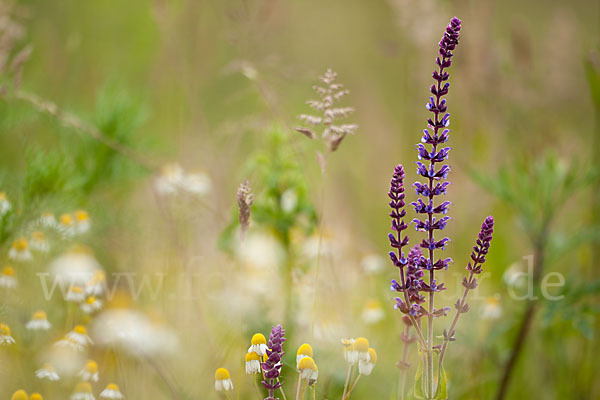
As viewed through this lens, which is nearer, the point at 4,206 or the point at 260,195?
the point at 4,206

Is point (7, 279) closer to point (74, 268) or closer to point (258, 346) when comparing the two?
point (74, 268)

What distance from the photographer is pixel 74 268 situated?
44.6 inches

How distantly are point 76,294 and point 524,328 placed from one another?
3.12ft

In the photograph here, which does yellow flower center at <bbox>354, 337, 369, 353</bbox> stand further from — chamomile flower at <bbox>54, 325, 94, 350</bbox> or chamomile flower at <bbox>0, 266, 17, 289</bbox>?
chamomile flower at <bbox>0, 266, 17, 289</bbox>

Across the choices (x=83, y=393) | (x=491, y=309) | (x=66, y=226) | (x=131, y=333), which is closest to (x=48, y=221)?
(x=66, y=226)

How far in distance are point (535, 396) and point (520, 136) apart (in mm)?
933

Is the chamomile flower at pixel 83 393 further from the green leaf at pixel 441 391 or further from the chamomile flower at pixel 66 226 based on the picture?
the green leaf at pixel 441 391

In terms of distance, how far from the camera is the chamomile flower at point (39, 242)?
1118mm

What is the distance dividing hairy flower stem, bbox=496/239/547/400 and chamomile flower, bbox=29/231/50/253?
1022 millimetres

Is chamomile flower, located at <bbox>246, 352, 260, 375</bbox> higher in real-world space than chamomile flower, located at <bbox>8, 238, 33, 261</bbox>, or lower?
lower

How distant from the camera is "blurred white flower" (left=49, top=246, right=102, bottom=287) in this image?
109 centimetres

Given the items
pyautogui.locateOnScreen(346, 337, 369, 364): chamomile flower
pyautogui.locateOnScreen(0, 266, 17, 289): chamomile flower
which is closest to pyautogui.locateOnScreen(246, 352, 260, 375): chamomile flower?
pyautogui.locateOnScreen(346, 337, 369, 364): chamomile flower

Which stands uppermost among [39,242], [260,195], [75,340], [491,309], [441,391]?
[260,195]

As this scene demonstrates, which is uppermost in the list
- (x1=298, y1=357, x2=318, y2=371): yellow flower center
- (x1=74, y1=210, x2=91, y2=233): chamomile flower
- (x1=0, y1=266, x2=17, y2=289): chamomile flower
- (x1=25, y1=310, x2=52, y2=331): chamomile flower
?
(x1=74, y1=210, x2=91, y2=233): chamomile flower
